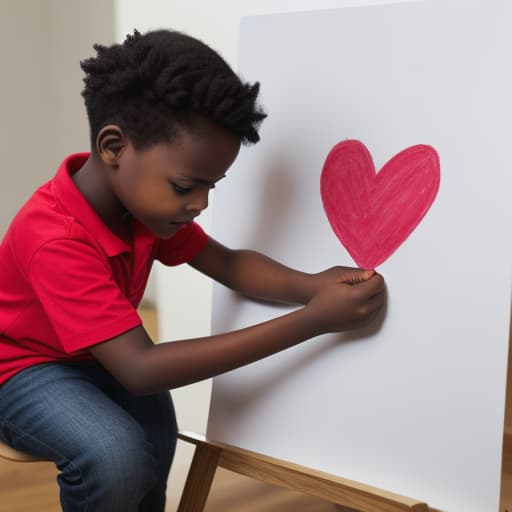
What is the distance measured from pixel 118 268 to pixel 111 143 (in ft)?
0.57

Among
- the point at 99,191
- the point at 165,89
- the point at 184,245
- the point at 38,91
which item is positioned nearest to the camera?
the point at 165,89

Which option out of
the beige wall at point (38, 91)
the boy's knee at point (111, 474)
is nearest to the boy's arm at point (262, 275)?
the boy's knee at point (111, 474)

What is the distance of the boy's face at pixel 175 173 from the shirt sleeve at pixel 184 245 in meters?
0.16

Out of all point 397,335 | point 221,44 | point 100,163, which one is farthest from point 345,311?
point 221,44

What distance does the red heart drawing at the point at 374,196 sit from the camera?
944 mm

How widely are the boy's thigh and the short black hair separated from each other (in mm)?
318

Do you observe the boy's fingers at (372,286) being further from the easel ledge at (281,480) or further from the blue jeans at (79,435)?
the blue jeans at (79,435)

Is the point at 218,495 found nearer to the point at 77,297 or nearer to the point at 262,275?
the point at 262,275

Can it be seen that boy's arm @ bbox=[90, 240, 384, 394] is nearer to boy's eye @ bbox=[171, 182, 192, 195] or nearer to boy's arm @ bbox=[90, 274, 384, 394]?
boy's arm @ bbox=[90, 274, 384, 394]

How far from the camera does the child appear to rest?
953 mm

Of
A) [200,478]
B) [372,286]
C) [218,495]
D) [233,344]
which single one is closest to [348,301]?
[372,286]

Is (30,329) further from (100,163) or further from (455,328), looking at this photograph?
(455,328)

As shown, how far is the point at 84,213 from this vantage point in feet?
3.38

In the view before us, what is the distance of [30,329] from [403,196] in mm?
499
